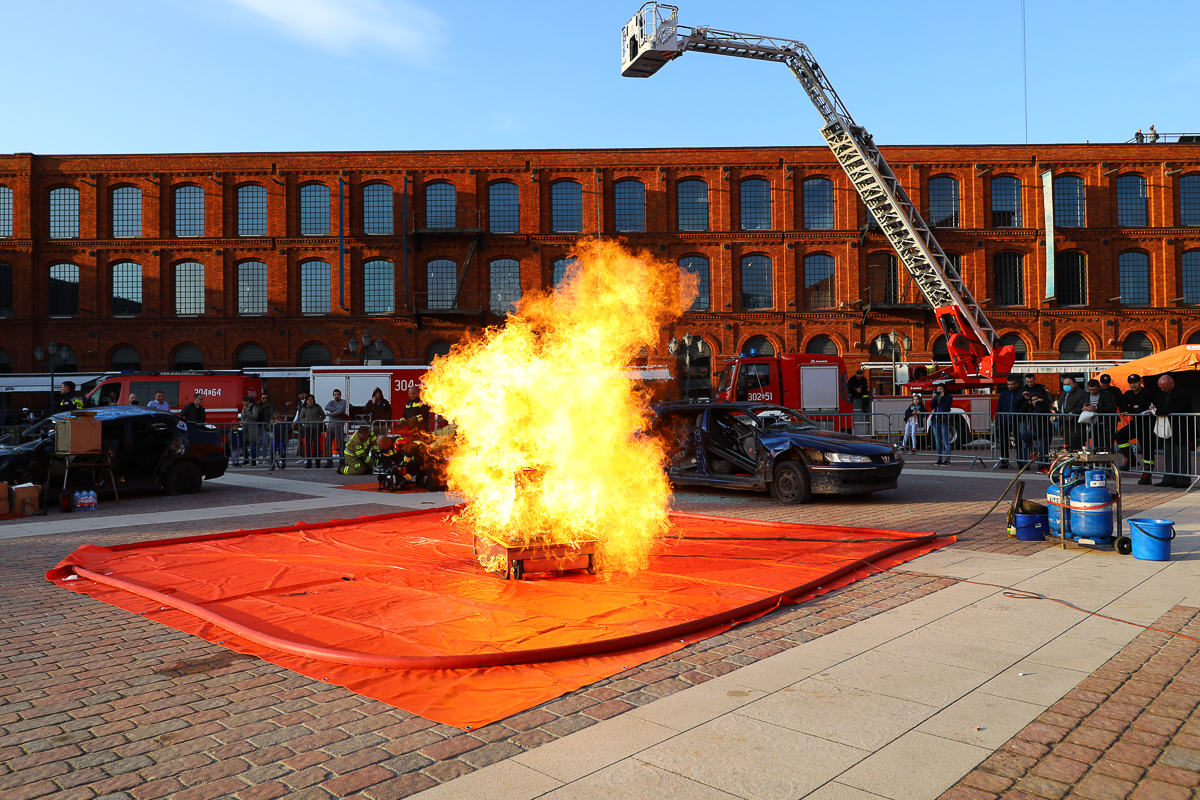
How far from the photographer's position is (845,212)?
131 ft

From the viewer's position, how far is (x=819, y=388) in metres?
23.8

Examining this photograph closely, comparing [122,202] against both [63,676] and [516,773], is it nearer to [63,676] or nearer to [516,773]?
[63,676]

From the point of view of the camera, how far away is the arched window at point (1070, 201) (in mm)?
40125

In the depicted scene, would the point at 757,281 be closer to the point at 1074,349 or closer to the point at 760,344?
the point at 760,344

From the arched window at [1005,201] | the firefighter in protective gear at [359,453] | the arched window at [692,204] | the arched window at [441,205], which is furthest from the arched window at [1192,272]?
the firefighter in protective gear at [359,453]

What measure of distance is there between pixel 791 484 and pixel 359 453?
9.28 m

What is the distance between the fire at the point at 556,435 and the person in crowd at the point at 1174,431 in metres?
10.2

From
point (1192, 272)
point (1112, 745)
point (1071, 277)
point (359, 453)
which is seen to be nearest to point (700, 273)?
point (1071, 277)

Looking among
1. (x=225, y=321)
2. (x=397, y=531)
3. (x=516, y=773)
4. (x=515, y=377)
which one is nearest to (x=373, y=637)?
(x=516, y=773)

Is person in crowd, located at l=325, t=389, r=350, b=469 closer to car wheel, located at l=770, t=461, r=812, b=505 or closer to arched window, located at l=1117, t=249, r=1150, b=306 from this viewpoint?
car wheel, located at l=770, t=461, r=812, b=505

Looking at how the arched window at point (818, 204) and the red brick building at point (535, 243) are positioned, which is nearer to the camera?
the red brick building at point (535, 243)

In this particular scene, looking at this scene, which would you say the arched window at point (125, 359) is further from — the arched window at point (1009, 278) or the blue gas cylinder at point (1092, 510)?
the arched window at point (1009, 278)

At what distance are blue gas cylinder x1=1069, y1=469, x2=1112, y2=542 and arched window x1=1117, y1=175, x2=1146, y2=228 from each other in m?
40.9

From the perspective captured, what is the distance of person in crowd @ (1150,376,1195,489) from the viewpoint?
12.7 meters
